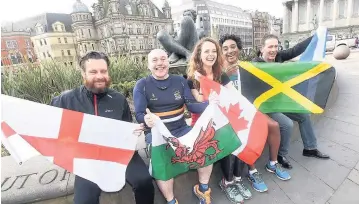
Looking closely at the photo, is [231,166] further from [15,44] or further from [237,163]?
[15,44]

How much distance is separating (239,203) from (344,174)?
1.37 m

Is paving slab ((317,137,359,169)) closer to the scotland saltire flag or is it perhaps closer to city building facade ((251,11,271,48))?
the scotland saltire flag

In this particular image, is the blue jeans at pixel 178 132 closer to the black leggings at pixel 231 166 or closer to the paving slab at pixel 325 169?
the black leggings at pixel 231 166

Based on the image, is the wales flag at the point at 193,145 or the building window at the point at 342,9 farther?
the building window at the point at 342,9

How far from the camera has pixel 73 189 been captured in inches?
79.4

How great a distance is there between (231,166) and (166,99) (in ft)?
3.48

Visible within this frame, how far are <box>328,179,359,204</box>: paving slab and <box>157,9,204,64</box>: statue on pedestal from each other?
3.74 meters

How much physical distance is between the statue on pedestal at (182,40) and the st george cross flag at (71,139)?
3.58 m

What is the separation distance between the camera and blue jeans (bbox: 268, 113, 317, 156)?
274 centimetres

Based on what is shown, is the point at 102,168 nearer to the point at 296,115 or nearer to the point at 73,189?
the point at 73,189

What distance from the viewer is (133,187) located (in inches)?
79.0

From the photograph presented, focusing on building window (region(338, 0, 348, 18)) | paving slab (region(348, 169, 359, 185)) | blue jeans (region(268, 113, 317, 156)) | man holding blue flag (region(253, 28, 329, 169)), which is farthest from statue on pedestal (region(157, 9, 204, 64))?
building window (region(338, 0, 348, 18))

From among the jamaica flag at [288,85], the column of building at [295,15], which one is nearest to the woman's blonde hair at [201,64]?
the jamaica flag at [288,85]

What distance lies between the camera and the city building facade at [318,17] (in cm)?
4073
